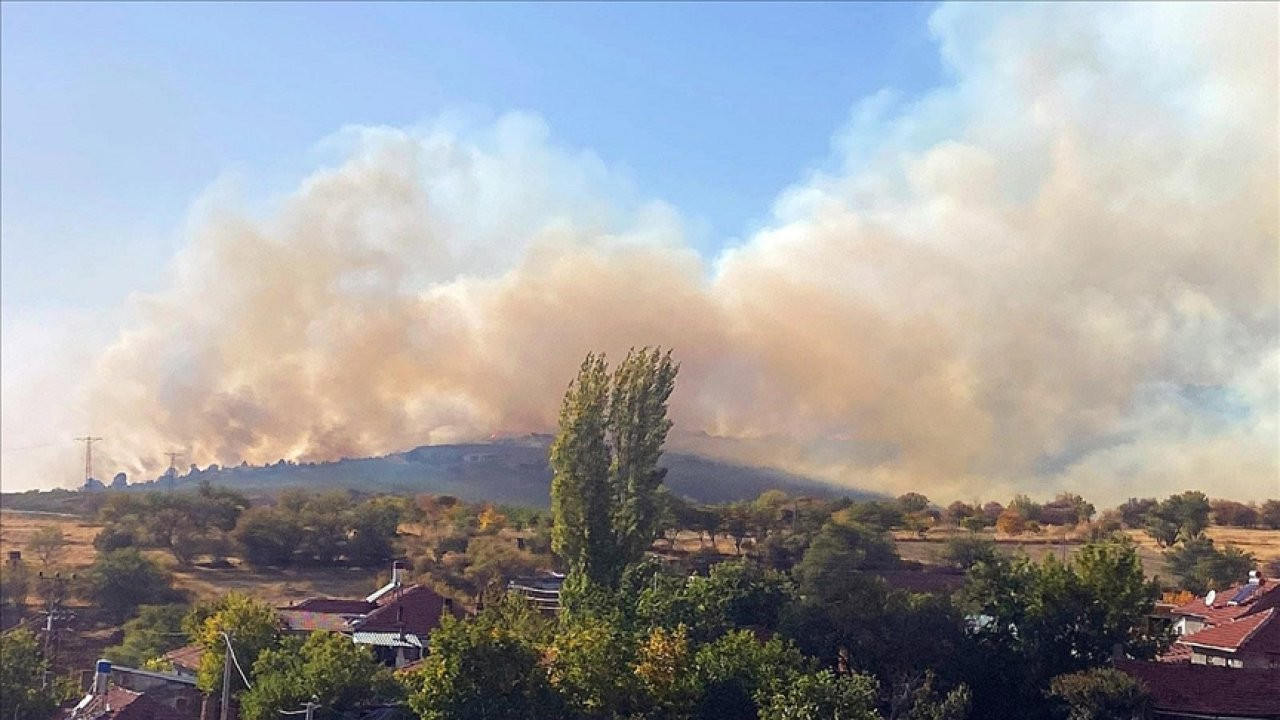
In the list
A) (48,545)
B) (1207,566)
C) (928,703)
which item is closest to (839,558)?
(1207,566)

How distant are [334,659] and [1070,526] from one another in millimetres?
63622

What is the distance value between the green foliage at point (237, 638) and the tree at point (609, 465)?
10986 mm

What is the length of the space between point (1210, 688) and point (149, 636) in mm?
39557

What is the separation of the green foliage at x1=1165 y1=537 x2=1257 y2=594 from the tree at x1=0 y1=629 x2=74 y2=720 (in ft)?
165

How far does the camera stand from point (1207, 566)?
60.0 meters

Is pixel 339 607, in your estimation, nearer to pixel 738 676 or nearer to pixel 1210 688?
pixel 738 676

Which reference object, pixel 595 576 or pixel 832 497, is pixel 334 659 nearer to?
pixel 595 576

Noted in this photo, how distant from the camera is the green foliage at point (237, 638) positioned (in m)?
36.0

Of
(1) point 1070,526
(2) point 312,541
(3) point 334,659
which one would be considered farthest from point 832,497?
(3) point 334,659

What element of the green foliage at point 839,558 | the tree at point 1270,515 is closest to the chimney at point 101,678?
the green foliage at point 839,558

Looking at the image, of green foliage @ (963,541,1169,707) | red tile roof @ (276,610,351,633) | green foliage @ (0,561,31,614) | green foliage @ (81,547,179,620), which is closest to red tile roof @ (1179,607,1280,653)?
green foliage @ (963,541,1169,707)

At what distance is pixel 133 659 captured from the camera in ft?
154

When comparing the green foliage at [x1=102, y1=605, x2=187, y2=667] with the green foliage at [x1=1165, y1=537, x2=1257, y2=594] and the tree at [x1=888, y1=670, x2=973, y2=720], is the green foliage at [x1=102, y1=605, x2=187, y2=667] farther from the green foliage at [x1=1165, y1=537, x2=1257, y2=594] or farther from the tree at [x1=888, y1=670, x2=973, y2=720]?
the green foliage at [x1=1165, y1=537, x2=1257, y2=594]

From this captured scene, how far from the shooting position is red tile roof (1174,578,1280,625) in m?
42.8
